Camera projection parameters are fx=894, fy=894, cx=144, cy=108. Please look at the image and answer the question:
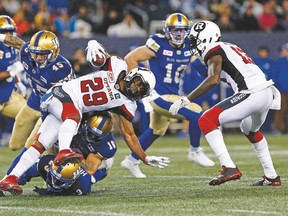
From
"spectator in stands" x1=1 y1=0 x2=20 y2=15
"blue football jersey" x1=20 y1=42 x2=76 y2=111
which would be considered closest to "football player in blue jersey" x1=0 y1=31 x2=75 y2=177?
"blue football jersey" x1=20 y1=42 x2=76 y2=111

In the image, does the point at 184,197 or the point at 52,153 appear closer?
the point at 184,197

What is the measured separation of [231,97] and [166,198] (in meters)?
1.12

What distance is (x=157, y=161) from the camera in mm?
7500

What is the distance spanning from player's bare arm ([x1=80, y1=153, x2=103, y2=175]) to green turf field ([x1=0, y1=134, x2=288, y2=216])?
0.20 meters

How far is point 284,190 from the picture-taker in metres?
7.41

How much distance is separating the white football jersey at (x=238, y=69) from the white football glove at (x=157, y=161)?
2.88ft

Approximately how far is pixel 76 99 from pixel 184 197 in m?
1.27

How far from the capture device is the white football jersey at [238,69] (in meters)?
7.59

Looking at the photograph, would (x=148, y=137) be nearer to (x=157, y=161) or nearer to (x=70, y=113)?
(x=157, y=161)

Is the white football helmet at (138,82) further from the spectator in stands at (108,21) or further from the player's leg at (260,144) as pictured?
the spectator in stands at (108,21)

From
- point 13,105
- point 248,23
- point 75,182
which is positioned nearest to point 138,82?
point 75,182

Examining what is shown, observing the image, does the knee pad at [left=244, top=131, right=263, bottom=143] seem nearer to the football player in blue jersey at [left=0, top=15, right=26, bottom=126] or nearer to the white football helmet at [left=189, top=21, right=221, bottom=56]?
the white football helmet at [left=189, top=21, right=221, bottom=56]

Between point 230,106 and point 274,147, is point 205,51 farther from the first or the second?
point 274,147

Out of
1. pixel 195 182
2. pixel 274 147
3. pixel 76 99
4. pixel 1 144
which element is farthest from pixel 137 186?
pixel 1 144
